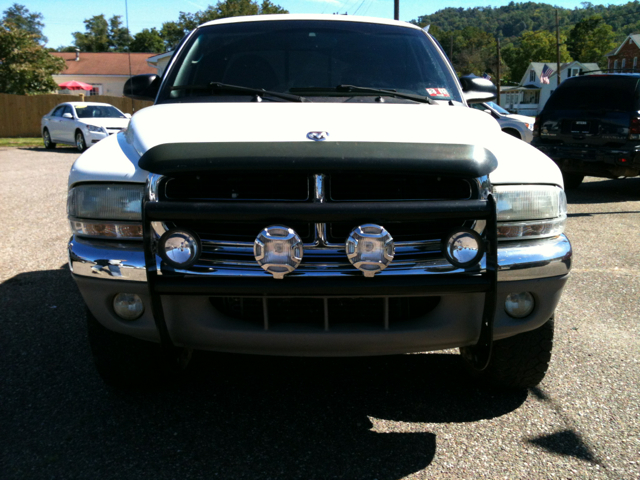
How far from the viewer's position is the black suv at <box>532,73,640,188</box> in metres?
9.28

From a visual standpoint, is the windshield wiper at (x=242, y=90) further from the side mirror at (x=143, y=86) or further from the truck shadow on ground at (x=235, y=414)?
the truck shadow on ground at (x=235, y=414)

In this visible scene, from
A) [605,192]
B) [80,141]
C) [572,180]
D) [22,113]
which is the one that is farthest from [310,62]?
[22,113]

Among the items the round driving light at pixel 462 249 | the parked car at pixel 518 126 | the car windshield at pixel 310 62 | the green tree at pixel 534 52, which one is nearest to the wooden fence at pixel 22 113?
the parked car at pixel 518 126

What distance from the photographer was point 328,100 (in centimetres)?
338

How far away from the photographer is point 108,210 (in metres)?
2.54

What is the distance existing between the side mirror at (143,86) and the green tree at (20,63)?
37.7 m

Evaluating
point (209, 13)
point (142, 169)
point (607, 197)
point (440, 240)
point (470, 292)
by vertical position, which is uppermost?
point (209, 13)

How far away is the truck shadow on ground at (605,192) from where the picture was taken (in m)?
10.1

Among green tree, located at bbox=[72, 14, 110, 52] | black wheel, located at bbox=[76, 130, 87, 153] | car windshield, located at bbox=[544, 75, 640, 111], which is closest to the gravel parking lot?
car windshield, located at bbox=[544, 75, 640, 111]

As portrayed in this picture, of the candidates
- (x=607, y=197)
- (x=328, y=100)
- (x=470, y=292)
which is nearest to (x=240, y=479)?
(x=470, y=292)

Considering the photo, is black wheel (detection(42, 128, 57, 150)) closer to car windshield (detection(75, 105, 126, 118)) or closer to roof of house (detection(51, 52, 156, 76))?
car windshield (detection(75, 105, 126, 118))

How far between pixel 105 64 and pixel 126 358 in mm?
62985

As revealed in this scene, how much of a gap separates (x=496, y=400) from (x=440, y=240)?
1.08 metres

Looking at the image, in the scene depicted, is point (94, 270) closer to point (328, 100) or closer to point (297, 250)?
point (297, 250)
